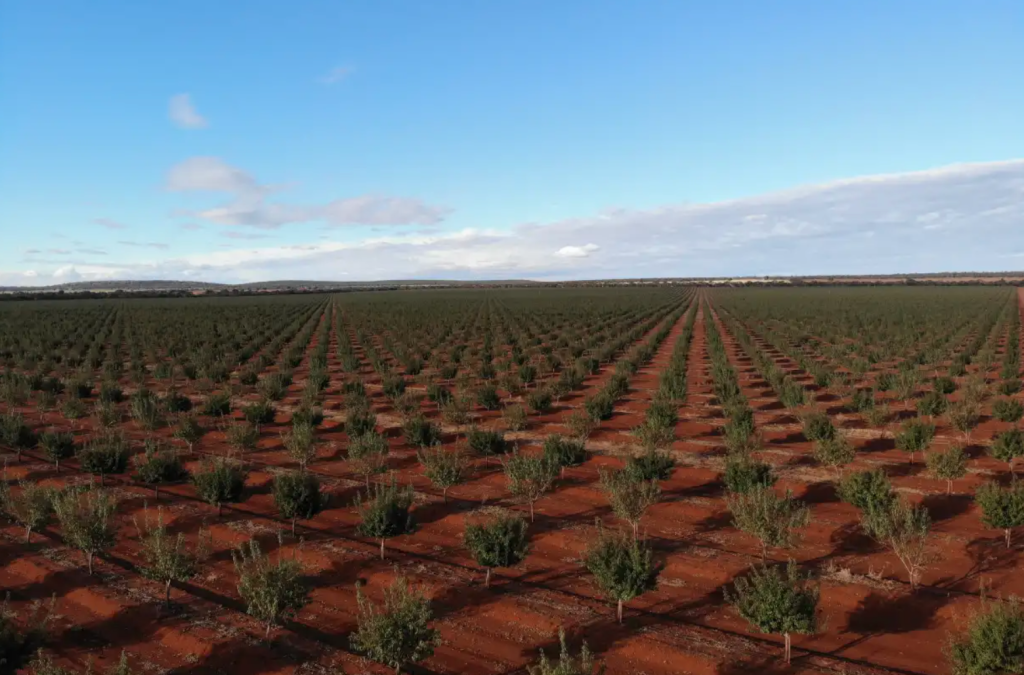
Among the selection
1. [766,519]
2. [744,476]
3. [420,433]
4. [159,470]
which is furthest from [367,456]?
[766,519]

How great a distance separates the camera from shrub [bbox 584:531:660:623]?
9.75 meters

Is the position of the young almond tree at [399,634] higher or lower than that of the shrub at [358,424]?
lower

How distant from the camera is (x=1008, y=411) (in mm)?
21391

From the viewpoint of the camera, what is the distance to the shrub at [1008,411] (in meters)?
21.2

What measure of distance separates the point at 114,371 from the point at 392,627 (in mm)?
33942

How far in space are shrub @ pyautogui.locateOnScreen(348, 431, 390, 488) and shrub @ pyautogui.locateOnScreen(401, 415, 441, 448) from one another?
89.7 inches

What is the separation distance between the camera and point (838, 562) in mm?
11930

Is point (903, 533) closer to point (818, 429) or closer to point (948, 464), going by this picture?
point (948, 464)

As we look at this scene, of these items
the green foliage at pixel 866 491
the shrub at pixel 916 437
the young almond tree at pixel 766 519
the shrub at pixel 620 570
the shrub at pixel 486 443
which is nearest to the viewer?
the shrub at pixel 620 570

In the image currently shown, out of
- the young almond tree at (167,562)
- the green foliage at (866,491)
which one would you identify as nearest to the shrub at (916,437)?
the green foliage at (866,491)

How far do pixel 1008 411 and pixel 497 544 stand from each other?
2083cm

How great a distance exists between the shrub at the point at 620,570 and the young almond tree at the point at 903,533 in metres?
4.48

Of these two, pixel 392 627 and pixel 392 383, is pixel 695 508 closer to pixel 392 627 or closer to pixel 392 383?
pixel 392 627

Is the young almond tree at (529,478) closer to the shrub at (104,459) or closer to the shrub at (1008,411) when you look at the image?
the shrub at (104,459)
